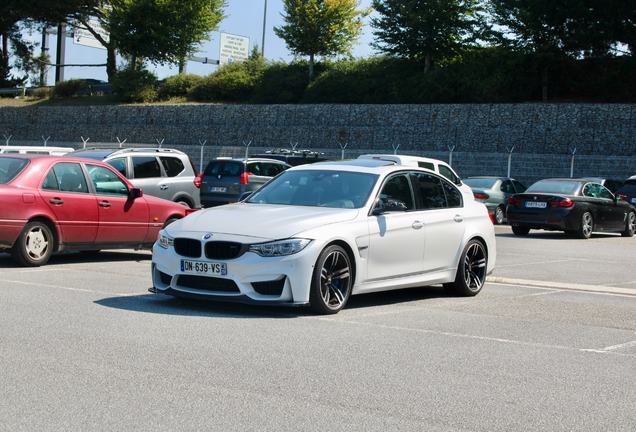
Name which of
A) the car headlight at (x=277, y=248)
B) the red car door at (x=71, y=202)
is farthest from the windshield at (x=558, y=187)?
the car headlight at (x=277, y=248)

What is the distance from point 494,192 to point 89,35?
4911cm

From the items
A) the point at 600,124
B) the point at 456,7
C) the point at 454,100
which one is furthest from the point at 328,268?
the point at 456,7

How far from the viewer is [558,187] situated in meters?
22.3

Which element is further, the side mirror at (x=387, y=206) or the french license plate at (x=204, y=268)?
the side mirror at (x=387, y=206)

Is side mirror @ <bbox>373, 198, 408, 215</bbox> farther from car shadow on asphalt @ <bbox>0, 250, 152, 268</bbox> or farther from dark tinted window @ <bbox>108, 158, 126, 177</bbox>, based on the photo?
dark tinted window @ <bbox>108, 158, 126, 177</bbox>

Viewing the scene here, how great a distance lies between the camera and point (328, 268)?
8523mm

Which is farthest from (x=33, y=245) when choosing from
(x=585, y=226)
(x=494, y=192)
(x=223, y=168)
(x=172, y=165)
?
(x=494, y=192)

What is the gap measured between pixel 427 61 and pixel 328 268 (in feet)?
139

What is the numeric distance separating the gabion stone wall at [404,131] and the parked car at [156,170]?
49.9ft

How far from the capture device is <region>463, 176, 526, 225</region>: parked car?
26833 millimetres

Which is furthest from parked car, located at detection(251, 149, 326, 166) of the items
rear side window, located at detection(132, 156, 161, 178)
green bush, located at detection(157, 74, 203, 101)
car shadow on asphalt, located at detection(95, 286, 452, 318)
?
green bush, located at detection(157, 74, 203, 101)

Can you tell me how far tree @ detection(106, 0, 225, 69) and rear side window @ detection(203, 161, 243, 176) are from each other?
38.5 meters

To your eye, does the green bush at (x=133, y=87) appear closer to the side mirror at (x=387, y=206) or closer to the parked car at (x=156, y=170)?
the parked car at (x=156, y=170)

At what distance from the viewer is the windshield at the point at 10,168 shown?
12.1m
